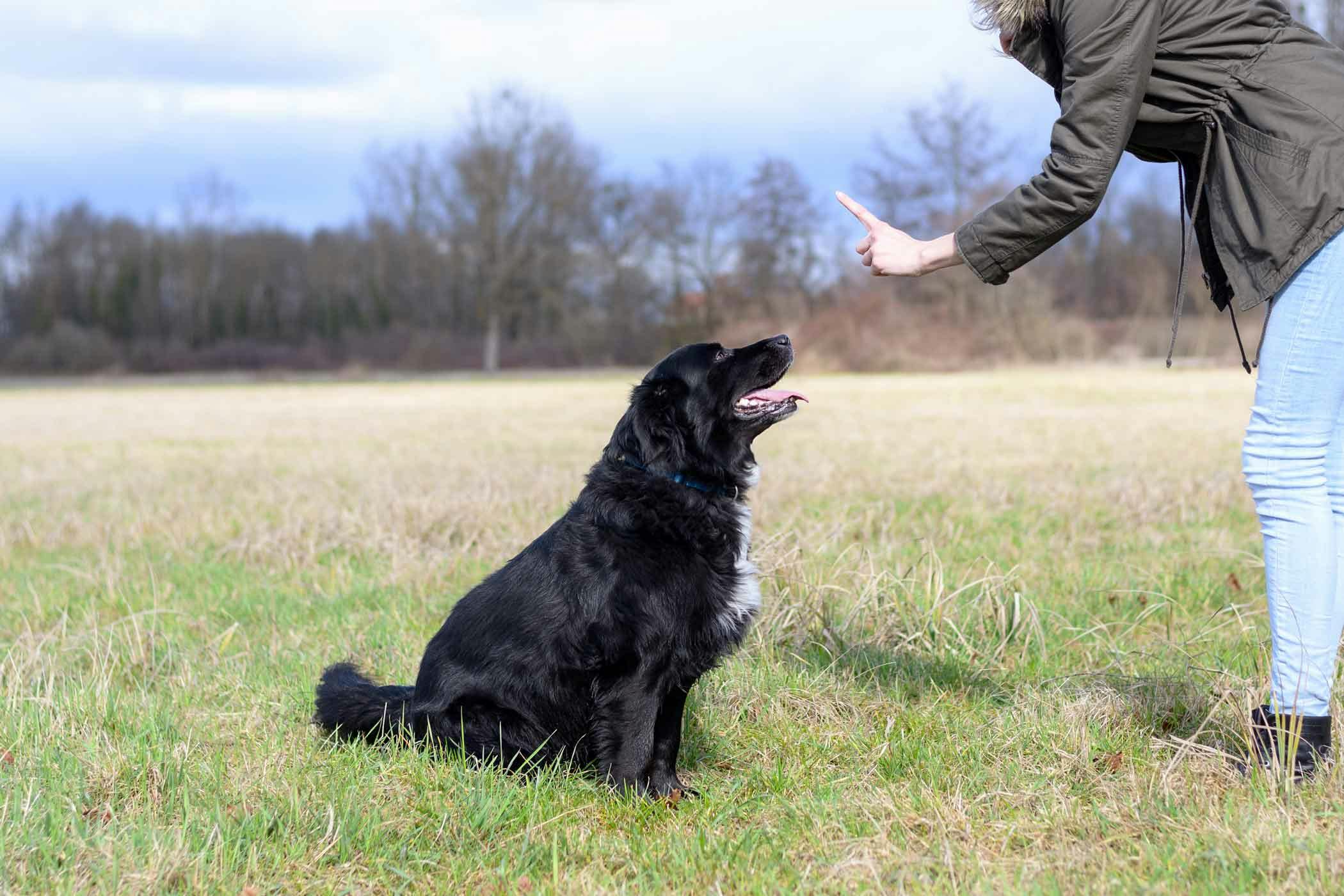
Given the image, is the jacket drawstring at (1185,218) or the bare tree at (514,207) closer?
the jacket drawstring at (1185,218)

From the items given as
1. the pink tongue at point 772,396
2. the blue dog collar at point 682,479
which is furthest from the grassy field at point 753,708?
the pink tongue at point 772,396

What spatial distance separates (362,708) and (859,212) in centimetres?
225

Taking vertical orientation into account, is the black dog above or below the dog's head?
below

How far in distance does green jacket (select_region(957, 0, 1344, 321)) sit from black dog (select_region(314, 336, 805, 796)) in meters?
1.27

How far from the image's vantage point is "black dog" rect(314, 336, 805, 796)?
323cm

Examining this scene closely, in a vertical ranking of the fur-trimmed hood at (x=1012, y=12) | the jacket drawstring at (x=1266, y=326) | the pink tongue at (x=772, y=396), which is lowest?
the pink tongue at (x=772, y=396)

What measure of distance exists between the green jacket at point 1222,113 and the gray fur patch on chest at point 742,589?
135 centimetres

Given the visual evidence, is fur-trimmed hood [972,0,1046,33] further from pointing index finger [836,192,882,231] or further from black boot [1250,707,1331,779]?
black boot [1250,707,1331,779]

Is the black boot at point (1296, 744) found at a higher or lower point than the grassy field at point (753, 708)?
higher

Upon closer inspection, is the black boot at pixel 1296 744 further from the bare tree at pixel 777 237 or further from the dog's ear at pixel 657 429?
the bare tree at pixel 777 237

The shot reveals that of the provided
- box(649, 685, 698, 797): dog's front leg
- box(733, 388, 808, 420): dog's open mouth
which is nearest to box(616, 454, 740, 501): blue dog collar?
box(733, 388, 808, 420): dog's open mouth

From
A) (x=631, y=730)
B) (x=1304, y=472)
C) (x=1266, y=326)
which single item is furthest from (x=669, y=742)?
(x=1266, y=326)

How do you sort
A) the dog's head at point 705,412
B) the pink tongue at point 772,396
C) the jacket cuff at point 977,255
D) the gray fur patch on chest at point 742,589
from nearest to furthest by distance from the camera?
1. the jacket cuff at point 977,255
2. the gray fur patch on chest at point 742,589
3. the dog's head at point 705,412
4. the pink tongue at point 772,396

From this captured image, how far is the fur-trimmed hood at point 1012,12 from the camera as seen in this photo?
9.01ft
